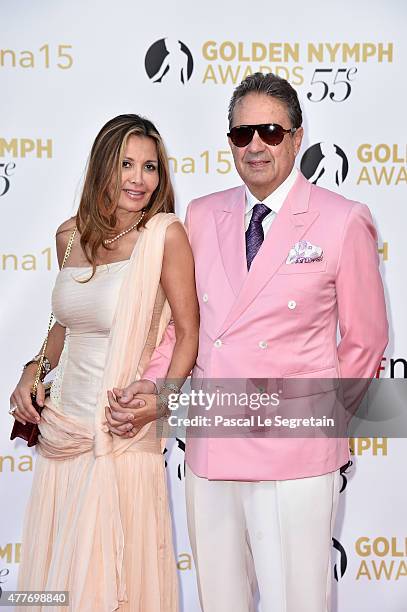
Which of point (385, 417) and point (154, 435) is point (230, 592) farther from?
point (385, 417)

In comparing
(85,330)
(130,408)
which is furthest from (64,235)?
(130,408)

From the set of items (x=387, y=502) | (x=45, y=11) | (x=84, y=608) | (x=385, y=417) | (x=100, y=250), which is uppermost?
(x=45, y=11)

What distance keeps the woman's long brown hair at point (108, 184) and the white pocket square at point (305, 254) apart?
54 cm

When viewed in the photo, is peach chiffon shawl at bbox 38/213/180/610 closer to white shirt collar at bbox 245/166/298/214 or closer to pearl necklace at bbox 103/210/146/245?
pearl necklace at bbox 103/210/146/245

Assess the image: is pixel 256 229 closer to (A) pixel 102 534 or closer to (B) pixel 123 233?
(B) pixel 123 233

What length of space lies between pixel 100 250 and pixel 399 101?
65.9 inches

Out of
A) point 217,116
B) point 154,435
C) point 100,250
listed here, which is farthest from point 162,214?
point 217,116

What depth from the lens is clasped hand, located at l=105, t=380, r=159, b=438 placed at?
2.73m

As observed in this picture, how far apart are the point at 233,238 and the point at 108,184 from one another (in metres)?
0.46

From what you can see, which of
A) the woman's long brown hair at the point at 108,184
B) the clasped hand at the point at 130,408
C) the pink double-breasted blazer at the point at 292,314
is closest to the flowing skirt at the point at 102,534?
the clasped hand at the point at 130,408

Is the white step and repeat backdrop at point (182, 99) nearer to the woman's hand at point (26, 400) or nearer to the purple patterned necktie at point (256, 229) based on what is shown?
the woman's hand at point (26, 400)

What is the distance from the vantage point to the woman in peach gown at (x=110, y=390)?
276 cm

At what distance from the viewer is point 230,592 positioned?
277cm

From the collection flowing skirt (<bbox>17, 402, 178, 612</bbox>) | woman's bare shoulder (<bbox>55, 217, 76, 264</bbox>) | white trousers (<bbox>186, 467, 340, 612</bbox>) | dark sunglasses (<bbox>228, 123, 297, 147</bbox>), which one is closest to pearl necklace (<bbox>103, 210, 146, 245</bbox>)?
woman's bare shoulder (<bbox>55, 217, 76, 264</bbox>)
